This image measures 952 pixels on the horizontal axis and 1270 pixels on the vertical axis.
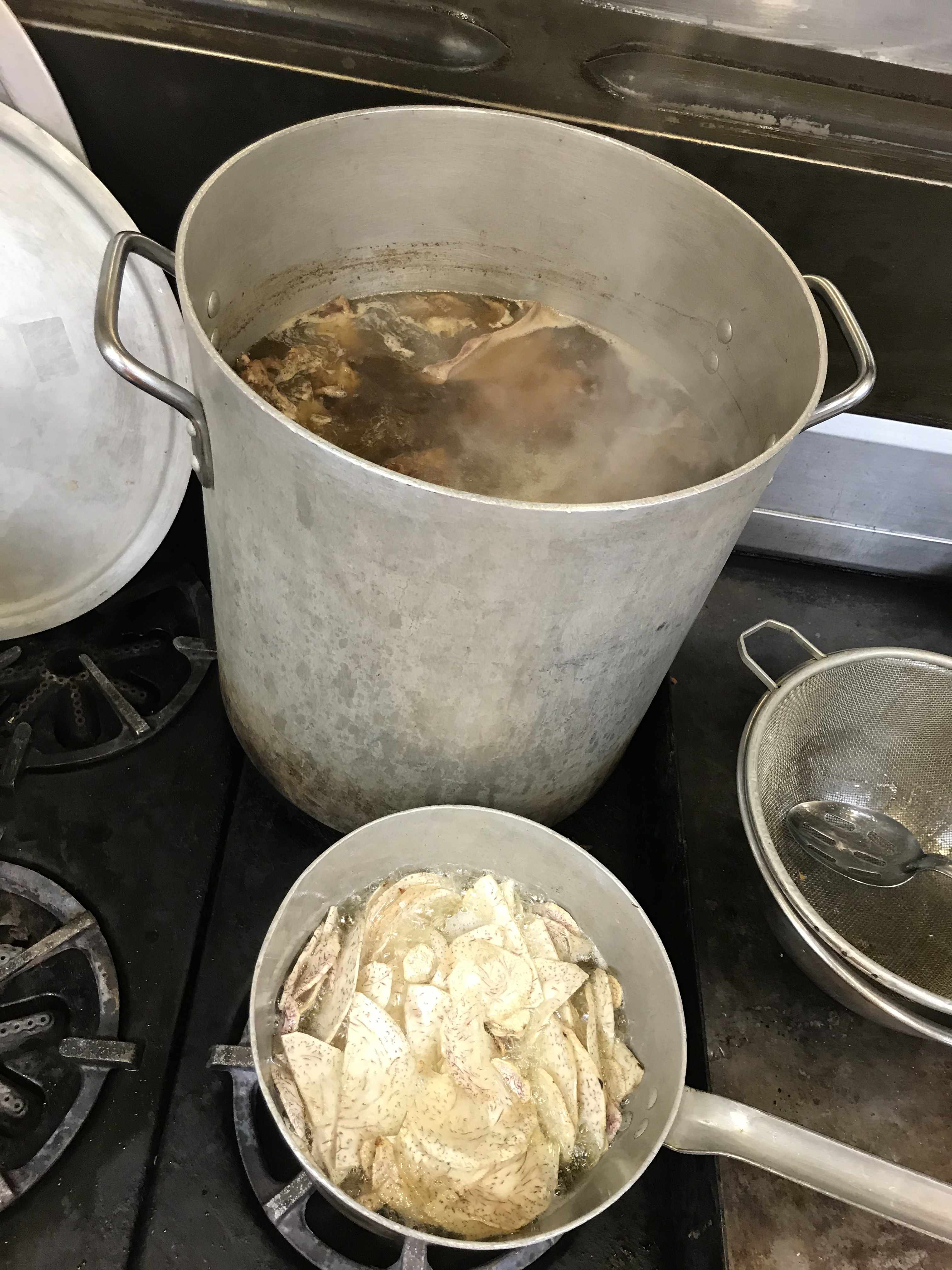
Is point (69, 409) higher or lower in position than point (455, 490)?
lower

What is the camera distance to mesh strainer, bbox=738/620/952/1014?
107 cm

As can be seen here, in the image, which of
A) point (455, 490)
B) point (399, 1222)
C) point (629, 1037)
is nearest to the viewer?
point (455, 490)

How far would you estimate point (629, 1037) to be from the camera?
3.10 ft

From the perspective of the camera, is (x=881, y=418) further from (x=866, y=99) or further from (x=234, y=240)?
(x=234, y=240)

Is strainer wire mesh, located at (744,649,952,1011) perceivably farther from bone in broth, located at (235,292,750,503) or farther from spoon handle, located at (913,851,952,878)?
bone in broth, located at (235,292,750,503)

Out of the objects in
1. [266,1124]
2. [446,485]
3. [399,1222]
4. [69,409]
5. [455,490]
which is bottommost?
[266,1124]

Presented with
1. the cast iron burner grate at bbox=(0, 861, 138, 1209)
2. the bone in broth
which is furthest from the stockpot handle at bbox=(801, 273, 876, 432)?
the cast iron burner grate at bbox=(0, 861, 138, 1209)

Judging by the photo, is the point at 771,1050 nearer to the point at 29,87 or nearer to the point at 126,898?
the point at 126,898

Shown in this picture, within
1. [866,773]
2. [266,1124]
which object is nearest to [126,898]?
[266,1124]

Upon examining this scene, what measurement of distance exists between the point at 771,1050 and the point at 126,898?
0.84 metres

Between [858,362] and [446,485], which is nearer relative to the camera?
[858,362]

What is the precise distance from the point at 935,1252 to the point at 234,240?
4.47 feet

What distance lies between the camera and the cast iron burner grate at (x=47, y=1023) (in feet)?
2.98

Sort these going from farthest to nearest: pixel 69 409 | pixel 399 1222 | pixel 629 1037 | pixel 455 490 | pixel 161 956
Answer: pixel 69 409, pixel 161 956, pixel 629 1037, pixel 399 1222, pixel 455 490
